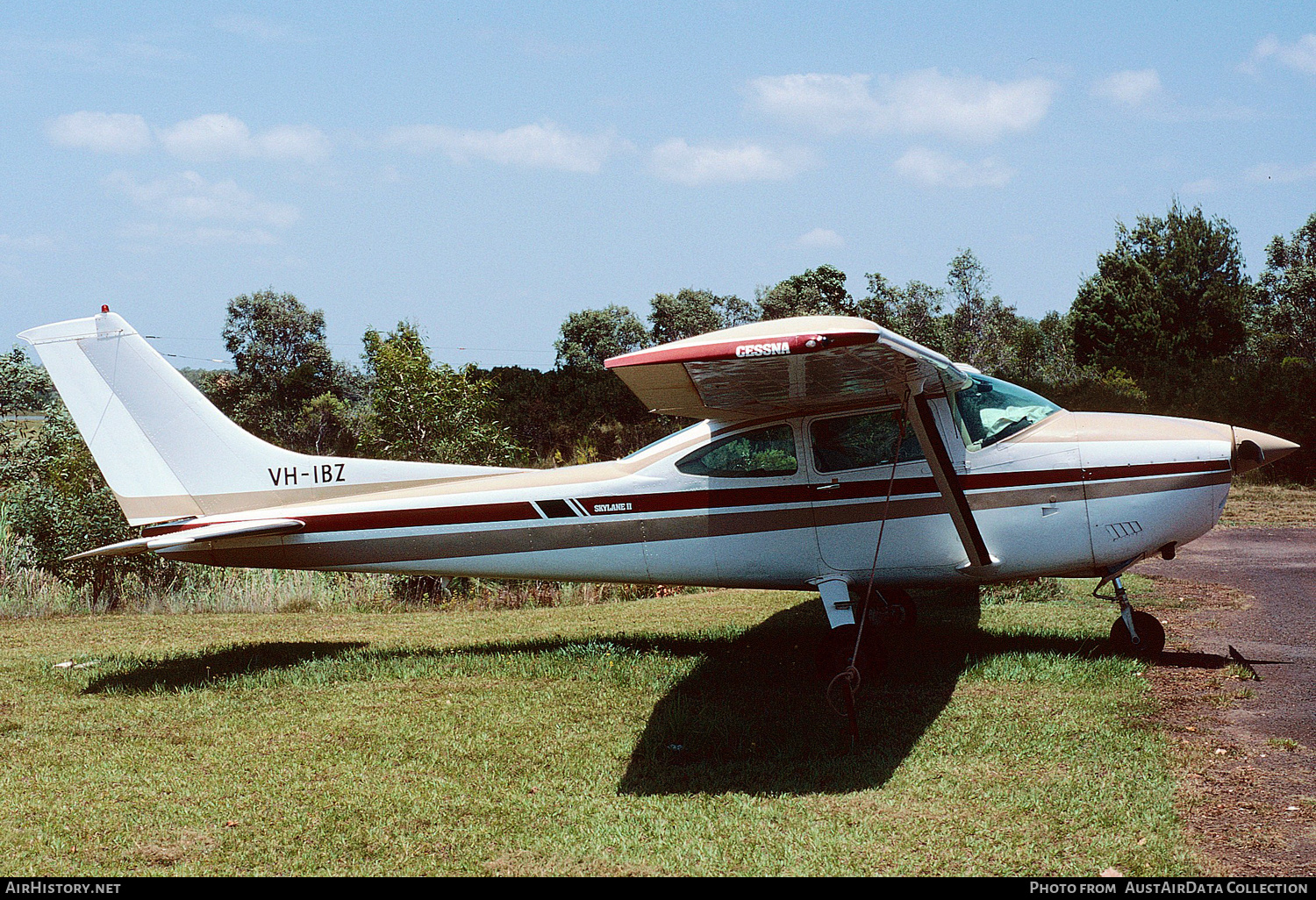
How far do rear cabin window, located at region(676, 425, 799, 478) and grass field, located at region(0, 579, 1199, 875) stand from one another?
5.40ft

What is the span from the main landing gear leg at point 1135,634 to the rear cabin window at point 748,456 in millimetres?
2767

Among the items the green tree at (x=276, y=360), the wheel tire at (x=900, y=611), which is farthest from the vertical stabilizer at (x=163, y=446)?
the green tree at (x=276, y=360)

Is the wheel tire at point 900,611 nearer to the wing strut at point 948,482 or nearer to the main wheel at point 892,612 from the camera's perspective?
the main wheel at point 892,612

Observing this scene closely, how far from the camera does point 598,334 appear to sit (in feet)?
173

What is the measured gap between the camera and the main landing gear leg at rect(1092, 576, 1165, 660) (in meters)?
7.98

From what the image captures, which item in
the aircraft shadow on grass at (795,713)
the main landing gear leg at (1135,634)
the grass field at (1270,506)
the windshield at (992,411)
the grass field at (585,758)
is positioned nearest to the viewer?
the grass field at (585,758)

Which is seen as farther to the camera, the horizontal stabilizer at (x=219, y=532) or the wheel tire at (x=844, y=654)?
the horizontal stabilizer at (x=219, y=532)

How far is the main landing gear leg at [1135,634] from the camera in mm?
7977

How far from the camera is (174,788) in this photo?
560 centimetres

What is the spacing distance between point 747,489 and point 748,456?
0.27 meters

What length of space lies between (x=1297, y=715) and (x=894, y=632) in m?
3.54

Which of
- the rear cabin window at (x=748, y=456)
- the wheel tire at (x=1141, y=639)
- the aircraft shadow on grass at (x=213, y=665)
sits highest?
the rear cabin window at (x=748, y=456)

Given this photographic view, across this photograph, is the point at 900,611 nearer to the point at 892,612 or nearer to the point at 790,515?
the point at 892,612
